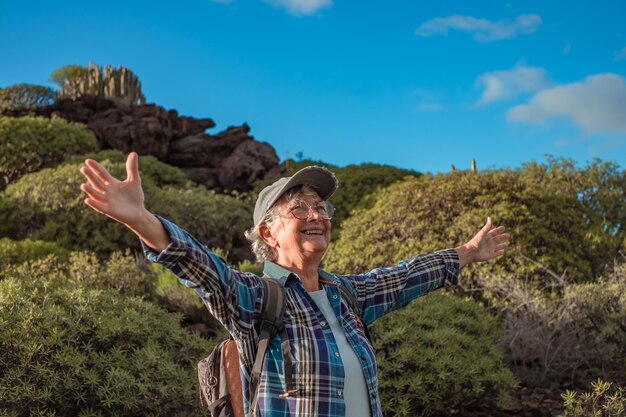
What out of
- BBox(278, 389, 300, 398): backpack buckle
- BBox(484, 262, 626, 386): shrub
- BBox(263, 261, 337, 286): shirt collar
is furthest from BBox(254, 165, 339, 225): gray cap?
BBox(484, 262, 626, 386): shrub

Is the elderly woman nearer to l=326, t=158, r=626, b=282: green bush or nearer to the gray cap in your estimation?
the gray cap

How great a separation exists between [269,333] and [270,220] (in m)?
0.64

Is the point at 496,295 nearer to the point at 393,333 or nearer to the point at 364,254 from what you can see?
the point at 364,254

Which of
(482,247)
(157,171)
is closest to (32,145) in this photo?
(157,171)

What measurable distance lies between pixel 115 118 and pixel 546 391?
65.9ft

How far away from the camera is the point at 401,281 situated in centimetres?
357

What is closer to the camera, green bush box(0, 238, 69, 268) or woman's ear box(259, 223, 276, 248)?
woman's ear box(259, 223, 276, 248)

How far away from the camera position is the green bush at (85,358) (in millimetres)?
4547

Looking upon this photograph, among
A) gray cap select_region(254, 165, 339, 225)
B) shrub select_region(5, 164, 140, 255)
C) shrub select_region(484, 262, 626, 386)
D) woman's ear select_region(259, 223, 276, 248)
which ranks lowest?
shrub select_region(484, 262, 626, 386)

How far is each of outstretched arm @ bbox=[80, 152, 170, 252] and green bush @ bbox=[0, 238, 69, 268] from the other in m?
8.08

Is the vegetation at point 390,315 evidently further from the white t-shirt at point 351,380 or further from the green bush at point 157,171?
the green bush at point 157,171

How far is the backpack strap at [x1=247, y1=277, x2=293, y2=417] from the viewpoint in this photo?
282cm

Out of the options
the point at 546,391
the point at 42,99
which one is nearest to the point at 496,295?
the point at 546,391

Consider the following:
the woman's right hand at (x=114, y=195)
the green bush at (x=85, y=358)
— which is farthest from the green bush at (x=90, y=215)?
the woman's right hand at (x=114, y=195)
